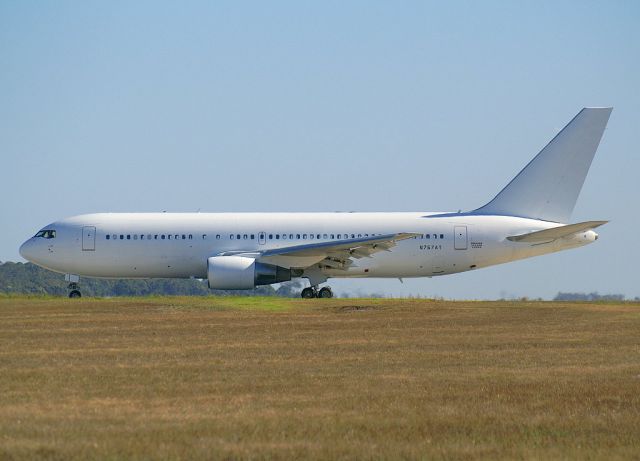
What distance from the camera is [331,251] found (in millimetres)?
39469

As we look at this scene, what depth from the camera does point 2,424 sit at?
37.3 ft

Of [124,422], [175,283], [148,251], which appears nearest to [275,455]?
[124,422]

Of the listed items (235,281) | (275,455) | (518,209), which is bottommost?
(275,455)

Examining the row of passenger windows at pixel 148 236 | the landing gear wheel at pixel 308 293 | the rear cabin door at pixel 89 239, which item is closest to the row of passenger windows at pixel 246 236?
the row of passenger windows at pixel 148 236

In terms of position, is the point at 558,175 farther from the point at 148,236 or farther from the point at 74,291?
the point at 74,291

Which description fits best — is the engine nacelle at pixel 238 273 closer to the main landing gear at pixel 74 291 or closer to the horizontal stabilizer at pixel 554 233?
the main landing gear at pixel 74 291

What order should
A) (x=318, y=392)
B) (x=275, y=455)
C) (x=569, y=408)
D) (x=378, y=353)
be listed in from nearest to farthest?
(x=275, y=455) < (x=569, y=408) < (x=318, y=392) < (x=378, y=353)

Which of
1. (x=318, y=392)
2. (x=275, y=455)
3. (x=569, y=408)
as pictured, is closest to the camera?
(x=275, y=455)

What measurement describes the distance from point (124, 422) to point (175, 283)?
303 feet

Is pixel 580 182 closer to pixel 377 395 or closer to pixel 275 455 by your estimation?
pixel 377 395

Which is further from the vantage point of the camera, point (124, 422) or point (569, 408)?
point (569, 408)

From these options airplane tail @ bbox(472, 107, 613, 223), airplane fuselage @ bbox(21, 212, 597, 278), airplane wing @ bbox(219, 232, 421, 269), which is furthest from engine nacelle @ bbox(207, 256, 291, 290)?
airplane tail @ bbox(472, 107, 613, 223)

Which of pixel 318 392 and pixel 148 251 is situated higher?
pixel 148 251

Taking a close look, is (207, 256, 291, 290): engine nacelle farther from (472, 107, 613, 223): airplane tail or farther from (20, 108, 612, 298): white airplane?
(472, 107, 613, 223): airplane tail
